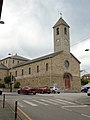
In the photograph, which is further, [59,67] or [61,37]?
[61,37]

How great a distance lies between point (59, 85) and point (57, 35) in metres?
14.0

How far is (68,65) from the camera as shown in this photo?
222 ft

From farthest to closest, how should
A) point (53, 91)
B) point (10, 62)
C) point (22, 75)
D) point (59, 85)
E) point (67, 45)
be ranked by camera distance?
point (10, 62), point (22, 75), point (67, 45), point (59, 85), point (53, 91)

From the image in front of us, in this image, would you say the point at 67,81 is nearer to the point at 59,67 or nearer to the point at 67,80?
the point at 67,80

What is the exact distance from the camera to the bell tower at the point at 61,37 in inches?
2625

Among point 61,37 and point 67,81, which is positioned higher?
point 61,37

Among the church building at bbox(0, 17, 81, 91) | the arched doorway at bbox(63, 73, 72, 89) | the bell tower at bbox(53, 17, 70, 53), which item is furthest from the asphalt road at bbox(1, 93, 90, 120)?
the bell tower at bbox(53, 17, 70, 53)

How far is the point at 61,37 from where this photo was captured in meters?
66.6

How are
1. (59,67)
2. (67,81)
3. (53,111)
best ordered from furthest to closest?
(67,81) < (59,67) < (53,111)

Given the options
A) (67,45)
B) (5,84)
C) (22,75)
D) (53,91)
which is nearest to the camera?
(53,91)

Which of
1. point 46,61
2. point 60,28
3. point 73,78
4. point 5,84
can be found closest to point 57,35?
point 60,28

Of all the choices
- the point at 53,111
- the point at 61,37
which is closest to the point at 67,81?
the point at 61,37

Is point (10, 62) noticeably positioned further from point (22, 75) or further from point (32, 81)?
point (32, 81)

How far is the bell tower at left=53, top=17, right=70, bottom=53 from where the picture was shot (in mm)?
66681
